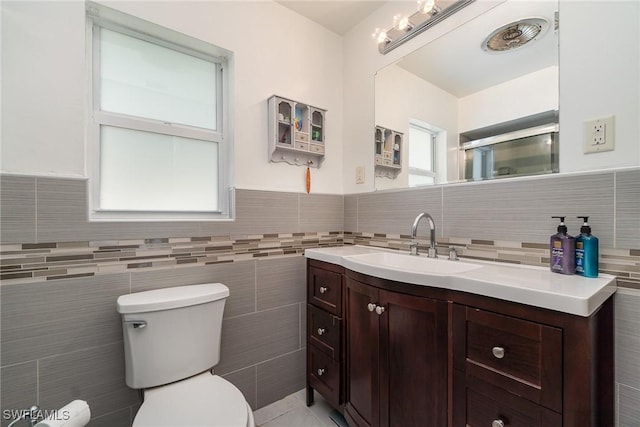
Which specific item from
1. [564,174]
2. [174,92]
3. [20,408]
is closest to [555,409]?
[564,174]

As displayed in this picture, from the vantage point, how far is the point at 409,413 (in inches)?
40.2

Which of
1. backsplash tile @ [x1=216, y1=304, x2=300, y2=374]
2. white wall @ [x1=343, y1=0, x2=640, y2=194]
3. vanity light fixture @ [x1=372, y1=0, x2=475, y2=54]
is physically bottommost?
backsplash tile @ [x1=216, y1=304, x2=300, y2=374]

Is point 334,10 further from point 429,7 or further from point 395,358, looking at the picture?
point 395,358

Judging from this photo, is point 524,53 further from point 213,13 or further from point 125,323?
point 125,323

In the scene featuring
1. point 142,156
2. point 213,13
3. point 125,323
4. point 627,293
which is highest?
point 213,13

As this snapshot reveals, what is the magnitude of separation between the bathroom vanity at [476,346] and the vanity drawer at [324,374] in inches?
3.5

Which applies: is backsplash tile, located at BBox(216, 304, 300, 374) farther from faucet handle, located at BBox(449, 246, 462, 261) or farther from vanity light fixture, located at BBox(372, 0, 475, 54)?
vanity light fixture, located at BBox(372, 0, 475, 54)

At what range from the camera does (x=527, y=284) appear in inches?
31.5

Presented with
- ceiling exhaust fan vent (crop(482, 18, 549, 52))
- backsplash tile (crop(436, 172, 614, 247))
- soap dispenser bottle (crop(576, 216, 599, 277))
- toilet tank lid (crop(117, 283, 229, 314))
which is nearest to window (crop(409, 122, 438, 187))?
backsplash tile (crop(436, 172, 614, 247))

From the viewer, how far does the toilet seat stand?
0.92m

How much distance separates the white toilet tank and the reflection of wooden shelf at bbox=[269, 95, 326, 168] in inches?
36.5

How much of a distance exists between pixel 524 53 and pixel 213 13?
62.2 inches

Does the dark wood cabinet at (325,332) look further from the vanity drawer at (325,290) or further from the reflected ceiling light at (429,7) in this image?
the reflected ceiling light at (429,7)

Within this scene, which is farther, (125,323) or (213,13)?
(213,13)
